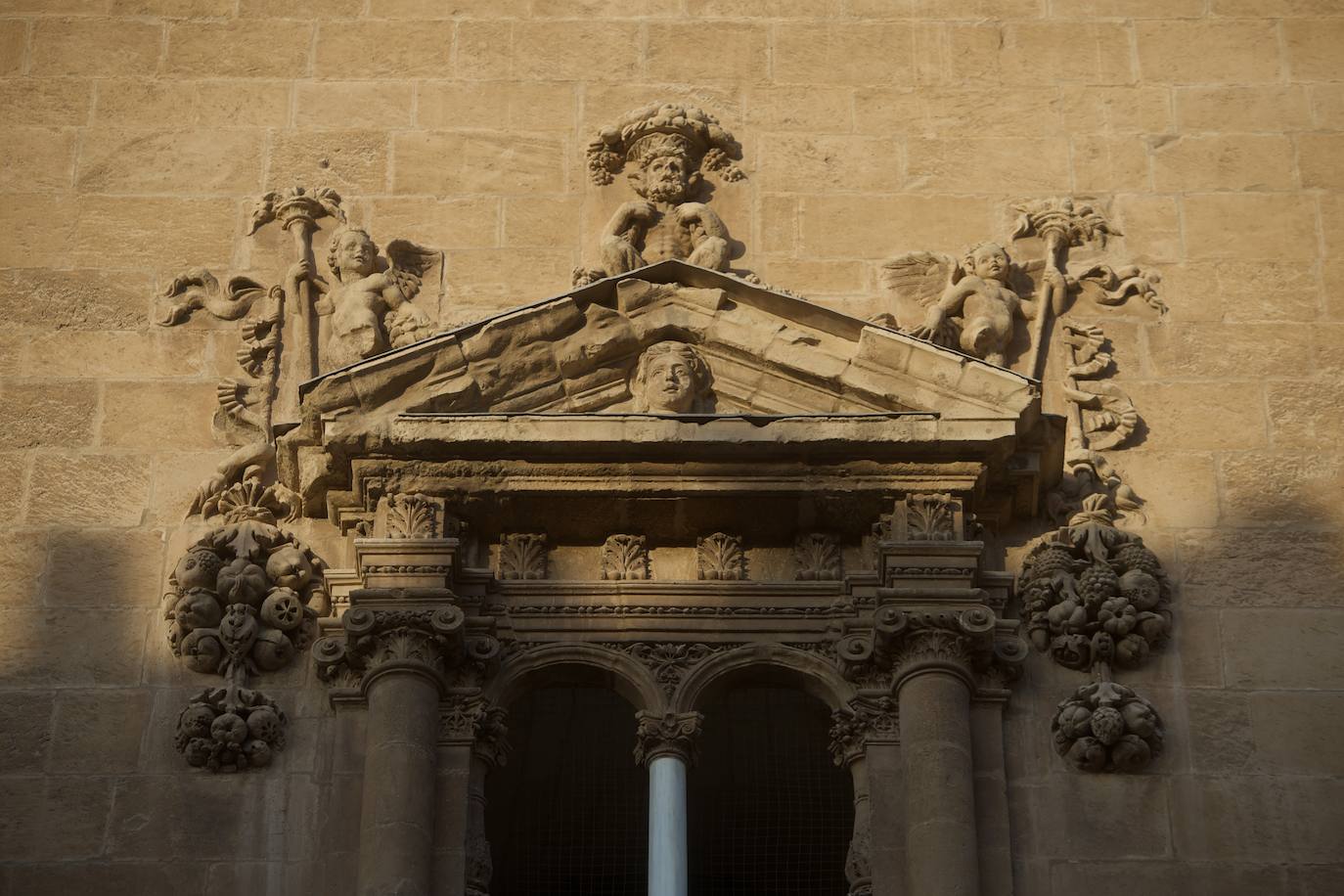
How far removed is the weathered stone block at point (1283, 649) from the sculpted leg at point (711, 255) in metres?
3.28

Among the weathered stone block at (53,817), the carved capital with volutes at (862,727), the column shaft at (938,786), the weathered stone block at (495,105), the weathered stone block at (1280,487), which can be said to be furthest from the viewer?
the weathered stone block at (495,105)

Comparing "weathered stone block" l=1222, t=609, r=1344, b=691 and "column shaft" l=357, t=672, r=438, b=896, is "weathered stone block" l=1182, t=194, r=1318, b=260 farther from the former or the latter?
"column shaft" l=357, t=672, r=438, b=896

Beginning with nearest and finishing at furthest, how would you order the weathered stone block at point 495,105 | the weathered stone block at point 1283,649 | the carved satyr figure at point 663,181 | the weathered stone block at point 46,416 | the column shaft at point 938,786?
the column shaft at point 938,786 < the weathered stone block at point 1283,649 < the weathered stone block at point 46,416 < the carved satyr figure at point 663,181 < the weathered stone block at point 495,105

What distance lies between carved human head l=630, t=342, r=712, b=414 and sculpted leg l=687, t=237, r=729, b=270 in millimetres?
707

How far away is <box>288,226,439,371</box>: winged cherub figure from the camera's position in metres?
15.7

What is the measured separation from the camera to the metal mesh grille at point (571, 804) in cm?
1623

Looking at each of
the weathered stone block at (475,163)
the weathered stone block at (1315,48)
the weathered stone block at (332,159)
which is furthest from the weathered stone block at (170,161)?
the weathered stone block at (1315,48)

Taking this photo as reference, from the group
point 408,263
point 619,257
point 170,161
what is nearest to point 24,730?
point 408,263

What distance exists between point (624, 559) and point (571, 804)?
2.05 metres

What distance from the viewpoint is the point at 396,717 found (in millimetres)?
14055

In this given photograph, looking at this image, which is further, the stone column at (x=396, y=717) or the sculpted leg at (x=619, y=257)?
the sculpted leg at (x=619, y=257)

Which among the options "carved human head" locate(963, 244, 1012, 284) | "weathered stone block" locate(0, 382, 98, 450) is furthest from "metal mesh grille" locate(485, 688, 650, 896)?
"carved human head" locate(963, 244, 1012, 284)

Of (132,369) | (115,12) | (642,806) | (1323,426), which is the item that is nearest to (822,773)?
(642,806)

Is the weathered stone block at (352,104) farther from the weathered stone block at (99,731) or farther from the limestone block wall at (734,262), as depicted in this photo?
the weathered stone block at (99,731)
